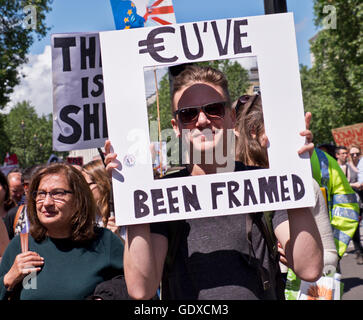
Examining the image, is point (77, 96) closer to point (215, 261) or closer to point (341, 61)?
point (215, 261)

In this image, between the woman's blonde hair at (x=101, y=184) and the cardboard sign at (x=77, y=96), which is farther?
the woman's blonde hair at (x=101, y=184)

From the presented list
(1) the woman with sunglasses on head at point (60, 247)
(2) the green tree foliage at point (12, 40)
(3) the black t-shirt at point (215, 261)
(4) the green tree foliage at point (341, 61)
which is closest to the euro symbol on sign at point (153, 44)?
(3) the black t-shirt at point (215, 261)

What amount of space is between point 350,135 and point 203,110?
13167mm

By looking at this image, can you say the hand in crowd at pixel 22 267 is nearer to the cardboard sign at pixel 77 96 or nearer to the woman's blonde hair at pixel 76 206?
the woman's blonde hair at pixel 76 206

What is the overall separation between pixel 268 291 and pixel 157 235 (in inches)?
17.4

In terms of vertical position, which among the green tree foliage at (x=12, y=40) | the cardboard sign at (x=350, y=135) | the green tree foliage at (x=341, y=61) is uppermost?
the green tree foliage at (x=341, y=61)

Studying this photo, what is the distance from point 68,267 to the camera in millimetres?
2504

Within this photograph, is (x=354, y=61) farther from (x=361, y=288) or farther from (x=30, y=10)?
(x=30, y=10)

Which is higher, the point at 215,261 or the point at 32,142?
the point at 32,142

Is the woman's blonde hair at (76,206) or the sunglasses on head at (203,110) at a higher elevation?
the sunglasses on head at (203,110)

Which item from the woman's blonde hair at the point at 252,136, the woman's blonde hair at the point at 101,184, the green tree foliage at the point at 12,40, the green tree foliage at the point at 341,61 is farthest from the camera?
the green tree foliage at the point at 341,61

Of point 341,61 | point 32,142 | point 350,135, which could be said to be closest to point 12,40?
point 350,135

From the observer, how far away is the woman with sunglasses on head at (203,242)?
1.78 metres

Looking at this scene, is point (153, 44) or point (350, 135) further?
point (350, 135)
